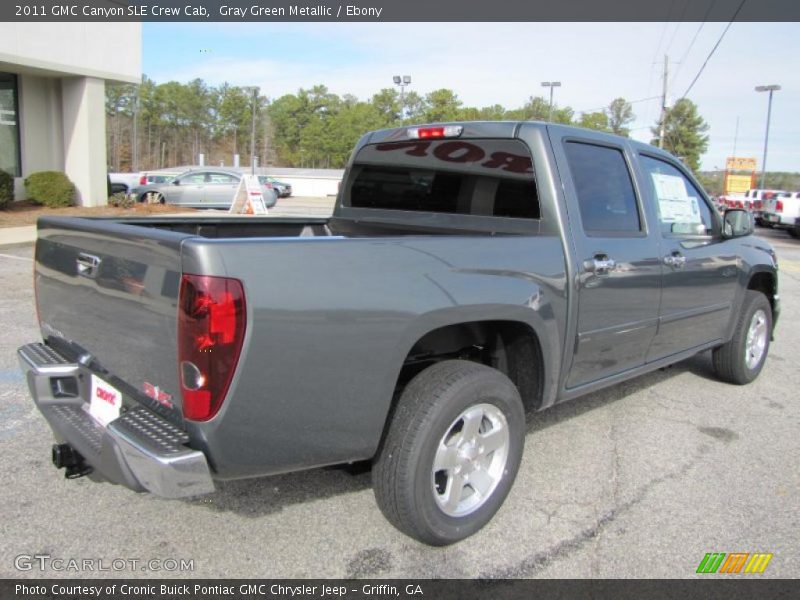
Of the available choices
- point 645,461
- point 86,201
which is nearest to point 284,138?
point 86,201

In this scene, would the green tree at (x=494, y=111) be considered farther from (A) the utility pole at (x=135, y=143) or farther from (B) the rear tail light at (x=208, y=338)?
(B) the rear tail light at (x=208, y=338)

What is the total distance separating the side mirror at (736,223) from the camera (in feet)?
14.9

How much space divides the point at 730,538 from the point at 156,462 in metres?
2.54

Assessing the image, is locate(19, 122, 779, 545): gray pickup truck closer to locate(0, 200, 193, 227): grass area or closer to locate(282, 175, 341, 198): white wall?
locate(0, 200, 193, 227): grass area

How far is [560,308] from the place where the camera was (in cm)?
310

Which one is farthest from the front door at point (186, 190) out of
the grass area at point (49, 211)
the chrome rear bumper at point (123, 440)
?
the chrome rear bumper at point (123, 440)

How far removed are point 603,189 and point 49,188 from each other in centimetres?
1675

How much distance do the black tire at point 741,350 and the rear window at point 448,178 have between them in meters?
2.62

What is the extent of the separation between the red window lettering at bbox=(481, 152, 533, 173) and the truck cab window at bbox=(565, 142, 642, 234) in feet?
0.79

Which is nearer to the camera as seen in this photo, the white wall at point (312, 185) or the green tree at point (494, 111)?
the white wall at point (312, 185)

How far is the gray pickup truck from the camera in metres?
2.11

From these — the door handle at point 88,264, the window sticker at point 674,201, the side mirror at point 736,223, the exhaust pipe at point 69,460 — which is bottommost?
the exhaust pipe at point 69,460

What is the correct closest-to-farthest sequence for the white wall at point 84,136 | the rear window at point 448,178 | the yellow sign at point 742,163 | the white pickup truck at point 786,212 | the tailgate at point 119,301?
1. the tailgate at point 119,301
2. the rear window at point 448,178
3. the white wall at point 84,136
4. the white pickup truck at point 786,212
5. the yellow sign at point 742,163

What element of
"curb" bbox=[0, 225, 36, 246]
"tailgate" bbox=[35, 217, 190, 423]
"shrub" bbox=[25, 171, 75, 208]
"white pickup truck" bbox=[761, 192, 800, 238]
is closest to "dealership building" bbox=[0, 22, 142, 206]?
"shrub" bbox=[25, 171, 75, 208]
